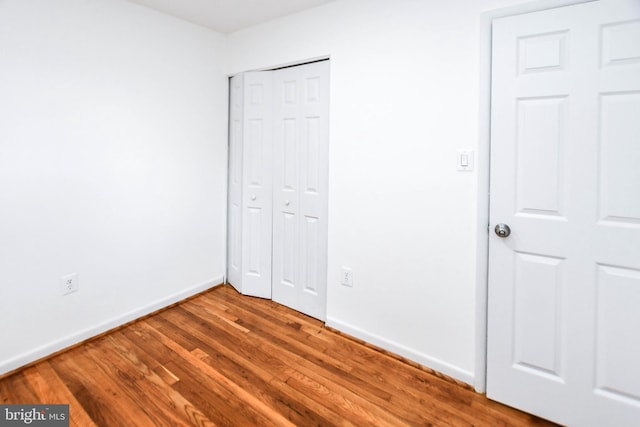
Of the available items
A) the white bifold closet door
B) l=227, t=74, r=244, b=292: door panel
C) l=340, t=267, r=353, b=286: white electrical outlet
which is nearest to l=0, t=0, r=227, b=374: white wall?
l=227, t=74, r=244, b=292: door panel

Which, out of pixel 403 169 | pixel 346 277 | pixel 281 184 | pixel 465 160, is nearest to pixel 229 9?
pixel 281 184

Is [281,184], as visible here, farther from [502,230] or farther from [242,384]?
[502,230]

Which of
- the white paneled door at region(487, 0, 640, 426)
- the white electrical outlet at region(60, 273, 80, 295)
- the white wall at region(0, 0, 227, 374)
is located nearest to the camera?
the white paneled door at region(487, 0, 640, 426)

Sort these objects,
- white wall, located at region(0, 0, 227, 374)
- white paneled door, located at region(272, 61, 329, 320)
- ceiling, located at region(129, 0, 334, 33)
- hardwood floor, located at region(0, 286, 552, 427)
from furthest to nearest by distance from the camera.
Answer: white paneled door, located at region(272, 61, 329, 320) < ceiling, located at region(129, 0, 334, 33) < white wall, located at region(0, 0, 227, 374) < hardwood floor, located at region(0, 286, 552, 427)

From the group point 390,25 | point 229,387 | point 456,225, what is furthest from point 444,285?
point 390,25

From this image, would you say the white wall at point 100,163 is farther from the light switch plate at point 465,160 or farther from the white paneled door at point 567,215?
the white paneled door at point 567,215

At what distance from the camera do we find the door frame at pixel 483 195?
5.58ft

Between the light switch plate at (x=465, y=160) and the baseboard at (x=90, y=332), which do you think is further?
the baseboard at (x=90, y=332)

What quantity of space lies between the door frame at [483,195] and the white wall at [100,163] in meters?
2.30

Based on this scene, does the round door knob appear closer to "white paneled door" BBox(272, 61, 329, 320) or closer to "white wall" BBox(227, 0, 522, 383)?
"white wall" BBox(227, 0, 522, 383)

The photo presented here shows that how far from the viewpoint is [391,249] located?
214cm

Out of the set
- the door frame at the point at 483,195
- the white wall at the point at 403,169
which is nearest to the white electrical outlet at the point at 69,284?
the white wall at the point at 403,169

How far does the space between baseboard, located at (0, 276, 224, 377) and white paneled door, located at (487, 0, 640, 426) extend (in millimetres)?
2455

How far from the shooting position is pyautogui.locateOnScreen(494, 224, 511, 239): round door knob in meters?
1.67
